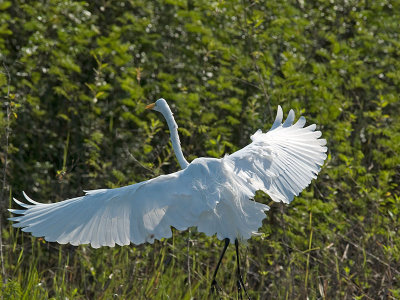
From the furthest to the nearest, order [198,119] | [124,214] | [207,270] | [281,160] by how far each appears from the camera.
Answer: [198,119] < [207,270] < [281,160] < [124,214]

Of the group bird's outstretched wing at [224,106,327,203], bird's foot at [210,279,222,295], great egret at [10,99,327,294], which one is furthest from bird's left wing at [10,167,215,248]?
bird's foot at [210,279,222,295]

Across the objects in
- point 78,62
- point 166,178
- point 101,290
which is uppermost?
point 166,178

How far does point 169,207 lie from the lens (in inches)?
152

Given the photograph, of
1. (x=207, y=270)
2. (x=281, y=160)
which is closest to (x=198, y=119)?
(x=207, y=270)

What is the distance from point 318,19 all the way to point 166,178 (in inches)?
183

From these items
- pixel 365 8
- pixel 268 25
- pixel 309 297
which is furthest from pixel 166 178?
pixel 365 8

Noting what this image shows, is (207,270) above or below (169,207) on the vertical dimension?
below

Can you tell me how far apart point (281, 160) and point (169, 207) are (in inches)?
36.5

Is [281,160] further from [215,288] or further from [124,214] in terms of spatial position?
[124,214]

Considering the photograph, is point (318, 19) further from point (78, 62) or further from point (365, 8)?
point (78, 62)

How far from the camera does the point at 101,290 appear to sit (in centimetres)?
475

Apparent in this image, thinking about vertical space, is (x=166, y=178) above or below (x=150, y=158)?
above

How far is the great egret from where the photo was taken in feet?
12.3

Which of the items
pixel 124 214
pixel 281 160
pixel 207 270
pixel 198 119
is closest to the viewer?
pixel 124 214
